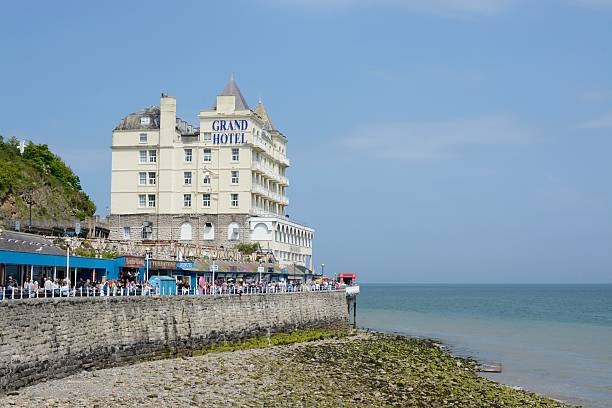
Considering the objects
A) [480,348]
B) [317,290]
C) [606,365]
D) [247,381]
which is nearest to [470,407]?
[247,381]

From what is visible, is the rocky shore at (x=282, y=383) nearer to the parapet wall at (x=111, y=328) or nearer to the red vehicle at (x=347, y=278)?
the parapet wall at (x=111, y=328)

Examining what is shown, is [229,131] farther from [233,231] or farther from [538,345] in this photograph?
[538,345]

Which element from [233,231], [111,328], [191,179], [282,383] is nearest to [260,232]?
[233,231]

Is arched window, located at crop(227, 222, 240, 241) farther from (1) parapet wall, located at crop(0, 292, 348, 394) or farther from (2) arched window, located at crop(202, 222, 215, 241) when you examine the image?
(1) parapet wall, located at crop(0, 292, 348, 394)

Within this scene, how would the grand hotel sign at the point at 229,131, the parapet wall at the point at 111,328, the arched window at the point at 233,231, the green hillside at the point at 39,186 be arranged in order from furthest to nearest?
the arched window at the point at 233,231, the grand hotel sign at the point at 229,131, the green hillside at the point at 39,186, the parapet wall at the point at 111,328

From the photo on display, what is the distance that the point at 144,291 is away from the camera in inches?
1711

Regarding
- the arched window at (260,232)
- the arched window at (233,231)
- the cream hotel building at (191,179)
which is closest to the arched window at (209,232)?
the cream hotel building at (191,179)

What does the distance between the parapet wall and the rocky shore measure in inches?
27.3

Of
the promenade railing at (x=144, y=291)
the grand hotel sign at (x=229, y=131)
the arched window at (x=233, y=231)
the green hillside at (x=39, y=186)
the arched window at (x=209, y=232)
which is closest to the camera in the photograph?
the promenade railing at (x=144, y=291)

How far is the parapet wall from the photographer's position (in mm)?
31656

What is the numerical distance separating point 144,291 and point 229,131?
39630mm

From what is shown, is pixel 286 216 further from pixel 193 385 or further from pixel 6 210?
pixel 193 385

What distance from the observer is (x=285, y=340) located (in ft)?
176

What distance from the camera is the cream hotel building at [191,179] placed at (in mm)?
81438
